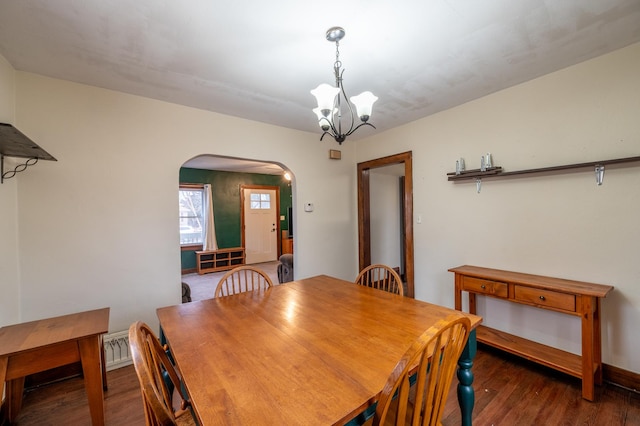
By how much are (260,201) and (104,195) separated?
15.8 feet

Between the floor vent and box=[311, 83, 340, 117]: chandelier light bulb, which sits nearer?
box=[311, 83, 340, 117]: chandelier light bulb

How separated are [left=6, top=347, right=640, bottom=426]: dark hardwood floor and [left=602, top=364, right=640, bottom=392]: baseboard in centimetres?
4

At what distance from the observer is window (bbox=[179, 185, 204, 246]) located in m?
6.13

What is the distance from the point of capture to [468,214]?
281 centimetres

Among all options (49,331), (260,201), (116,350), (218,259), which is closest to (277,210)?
(260,201)

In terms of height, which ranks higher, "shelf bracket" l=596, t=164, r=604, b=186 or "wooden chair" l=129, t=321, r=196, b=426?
"shelf bracket" l=596, t=164, r=604, b=186

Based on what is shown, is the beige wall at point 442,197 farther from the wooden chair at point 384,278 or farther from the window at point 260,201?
the window at point 260,201

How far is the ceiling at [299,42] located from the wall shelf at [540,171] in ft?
2.54

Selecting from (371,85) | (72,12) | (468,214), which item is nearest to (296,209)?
(371,85)

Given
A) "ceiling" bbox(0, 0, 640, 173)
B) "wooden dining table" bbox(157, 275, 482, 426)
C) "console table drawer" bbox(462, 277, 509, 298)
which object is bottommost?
"console table drawer" bbox(462, 277, 509, 298)

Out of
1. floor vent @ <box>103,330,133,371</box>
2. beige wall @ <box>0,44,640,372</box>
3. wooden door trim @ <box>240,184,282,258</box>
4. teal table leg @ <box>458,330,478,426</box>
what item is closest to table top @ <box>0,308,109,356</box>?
beige wall @ <box>0,44,640,372</box>

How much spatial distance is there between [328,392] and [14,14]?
2.43 m

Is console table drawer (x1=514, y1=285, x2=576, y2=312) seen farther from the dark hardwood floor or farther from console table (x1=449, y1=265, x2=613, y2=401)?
the dark hardwood floor

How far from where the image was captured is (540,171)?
2.25 m
